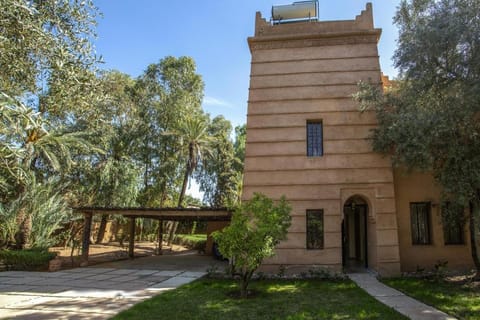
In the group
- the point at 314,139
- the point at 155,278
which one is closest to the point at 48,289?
the point at 155,278

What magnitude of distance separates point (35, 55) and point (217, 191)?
25374 millimetres

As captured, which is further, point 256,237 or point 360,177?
point 360,177

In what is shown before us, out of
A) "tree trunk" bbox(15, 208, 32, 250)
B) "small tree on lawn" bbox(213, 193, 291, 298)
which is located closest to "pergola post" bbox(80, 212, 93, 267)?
"tree trunk" bbox(15, 208, 32, 250)

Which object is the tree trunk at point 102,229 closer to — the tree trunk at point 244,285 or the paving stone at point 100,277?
the paving stone at point 100,277

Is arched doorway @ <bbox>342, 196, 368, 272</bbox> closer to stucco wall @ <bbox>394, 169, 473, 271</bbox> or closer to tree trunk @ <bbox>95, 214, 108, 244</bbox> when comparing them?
stucco wall @ <bbox>394, 169, 473, 271</bbox>

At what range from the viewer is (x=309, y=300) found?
7328 mm

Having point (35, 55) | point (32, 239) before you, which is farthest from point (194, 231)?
point (35, 55)

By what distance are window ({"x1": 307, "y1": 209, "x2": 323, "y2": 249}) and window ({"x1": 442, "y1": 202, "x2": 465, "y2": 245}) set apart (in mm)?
3690

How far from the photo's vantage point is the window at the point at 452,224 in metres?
8.98

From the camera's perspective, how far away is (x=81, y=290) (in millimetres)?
8398

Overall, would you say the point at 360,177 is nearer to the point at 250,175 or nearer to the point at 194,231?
the point at 250,175

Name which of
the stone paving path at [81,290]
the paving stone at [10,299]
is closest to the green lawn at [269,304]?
the stone paving path at [81,290]

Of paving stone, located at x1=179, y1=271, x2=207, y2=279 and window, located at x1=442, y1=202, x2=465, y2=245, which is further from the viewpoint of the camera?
paving stone, located at x1=179, y1=271, x2=207, y2=279

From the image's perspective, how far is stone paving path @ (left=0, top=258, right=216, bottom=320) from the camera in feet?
20.8
